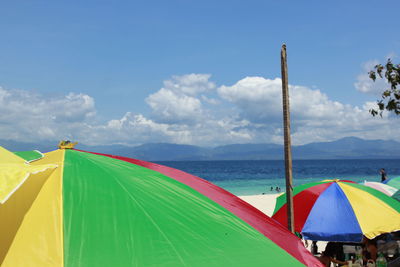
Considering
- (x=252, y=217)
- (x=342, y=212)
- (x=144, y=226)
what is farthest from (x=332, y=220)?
(x=144, y=226)

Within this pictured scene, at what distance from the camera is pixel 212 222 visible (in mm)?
3473

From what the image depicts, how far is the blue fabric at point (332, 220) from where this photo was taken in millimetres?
6680

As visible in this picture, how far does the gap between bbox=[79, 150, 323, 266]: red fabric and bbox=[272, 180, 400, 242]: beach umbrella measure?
2.91 meters

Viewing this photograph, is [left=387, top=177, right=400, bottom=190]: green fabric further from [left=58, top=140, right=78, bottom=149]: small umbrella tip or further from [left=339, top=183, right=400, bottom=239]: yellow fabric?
[left=58, top=140, right=78, bottom=149]: small umbrella tip

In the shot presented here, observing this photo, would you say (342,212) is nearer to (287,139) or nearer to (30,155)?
(287,139)

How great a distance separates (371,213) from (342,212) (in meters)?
0.52

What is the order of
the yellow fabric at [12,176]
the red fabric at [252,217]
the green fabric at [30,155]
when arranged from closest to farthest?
the yellow fabric at [12,176] → the red fabric at [252,217] → the green fabric at [30,155]

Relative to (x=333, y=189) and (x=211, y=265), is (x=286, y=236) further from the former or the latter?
(x=333, y=189)

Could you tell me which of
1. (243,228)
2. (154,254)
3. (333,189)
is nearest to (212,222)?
(243,228)

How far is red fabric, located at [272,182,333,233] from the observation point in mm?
7328

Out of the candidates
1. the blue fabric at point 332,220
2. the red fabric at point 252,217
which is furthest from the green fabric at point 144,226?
the blue fabric at point 332,220

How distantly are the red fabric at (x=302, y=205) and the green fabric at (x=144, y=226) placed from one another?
3.89 metres

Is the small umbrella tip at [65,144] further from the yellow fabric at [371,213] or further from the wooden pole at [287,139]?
the yellow fabric at [371,213]

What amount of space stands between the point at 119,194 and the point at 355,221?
494 cm
